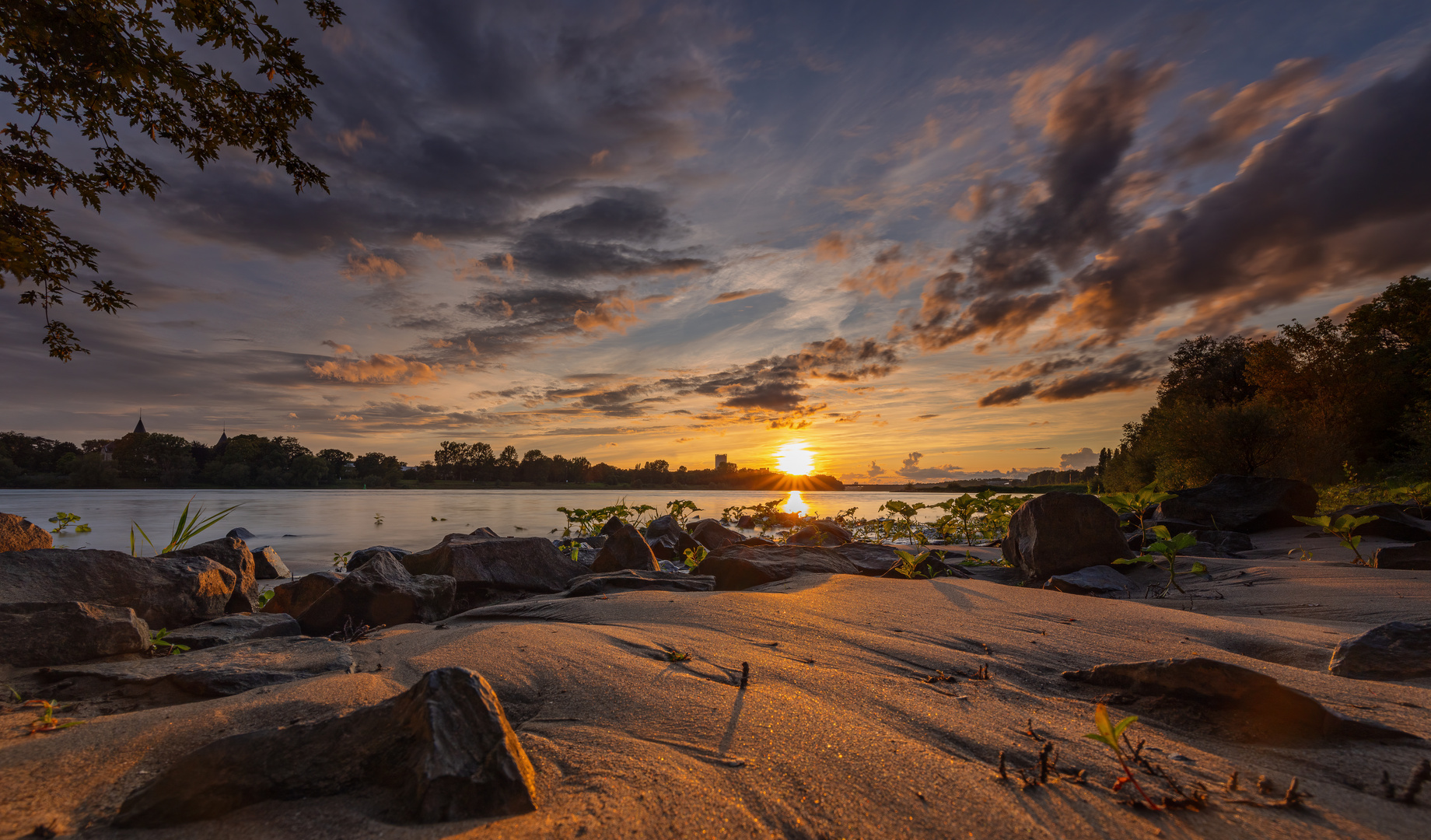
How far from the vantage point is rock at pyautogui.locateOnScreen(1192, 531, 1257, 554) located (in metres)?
8.56

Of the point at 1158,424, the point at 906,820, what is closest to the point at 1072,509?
the point at 906,820

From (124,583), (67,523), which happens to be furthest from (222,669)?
(67,523)

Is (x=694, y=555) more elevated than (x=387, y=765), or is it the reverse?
(x=387, y=765)

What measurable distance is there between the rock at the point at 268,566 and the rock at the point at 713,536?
23.4 feet

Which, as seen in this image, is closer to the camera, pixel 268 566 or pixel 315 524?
pixel 268 566

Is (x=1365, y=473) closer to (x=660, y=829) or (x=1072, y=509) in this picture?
(x=1072, y=509)

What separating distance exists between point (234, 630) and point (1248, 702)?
6129mm

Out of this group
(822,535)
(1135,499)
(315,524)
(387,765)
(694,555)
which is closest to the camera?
(387,765)

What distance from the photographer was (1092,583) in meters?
5.62

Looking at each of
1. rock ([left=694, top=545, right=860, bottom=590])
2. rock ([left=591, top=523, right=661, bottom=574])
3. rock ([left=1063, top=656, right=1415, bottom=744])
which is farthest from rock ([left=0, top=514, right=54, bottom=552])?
rock ([left=1063, top=656, right=1415, bottom=744])

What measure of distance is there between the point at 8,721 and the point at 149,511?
2801 centimetres

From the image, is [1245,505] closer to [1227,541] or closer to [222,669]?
[1227,541]

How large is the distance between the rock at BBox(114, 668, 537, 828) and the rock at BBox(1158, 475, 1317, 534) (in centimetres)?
1295

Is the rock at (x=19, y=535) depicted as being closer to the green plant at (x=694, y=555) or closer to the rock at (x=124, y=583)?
the rock at (x=124, y=583)
